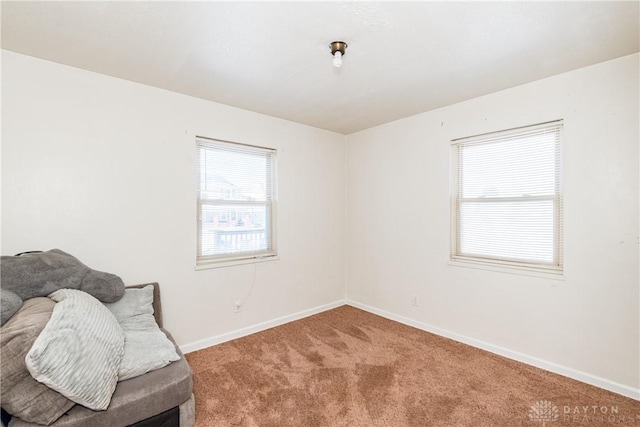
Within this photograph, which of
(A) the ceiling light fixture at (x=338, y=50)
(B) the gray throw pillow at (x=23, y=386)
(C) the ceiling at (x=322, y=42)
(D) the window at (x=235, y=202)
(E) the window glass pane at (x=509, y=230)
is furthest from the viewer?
(D) the window at (x=235, y=202)

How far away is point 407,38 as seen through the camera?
1986 millimetres

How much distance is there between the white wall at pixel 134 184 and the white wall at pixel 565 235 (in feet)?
3.81

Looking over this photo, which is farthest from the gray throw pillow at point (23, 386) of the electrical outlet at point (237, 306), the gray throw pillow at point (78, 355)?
the electrical outlet at point (237, 306)

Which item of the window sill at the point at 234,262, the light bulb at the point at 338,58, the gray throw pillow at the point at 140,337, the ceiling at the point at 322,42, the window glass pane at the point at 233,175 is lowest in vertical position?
the gray throw pillow at the point at 140,337

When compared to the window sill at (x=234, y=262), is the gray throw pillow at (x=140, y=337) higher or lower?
lower

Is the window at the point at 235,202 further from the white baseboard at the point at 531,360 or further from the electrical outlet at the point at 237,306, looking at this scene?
the white baseboard at the point at 531,360

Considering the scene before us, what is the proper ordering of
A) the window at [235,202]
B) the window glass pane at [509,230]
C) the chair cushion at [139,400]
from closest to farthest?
the chair cushion at [139,400], the window glass pane at [509,230], the window at [235,202]

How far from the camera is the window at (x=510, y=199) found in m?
2.63

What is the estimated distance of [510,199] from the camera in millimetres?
2857

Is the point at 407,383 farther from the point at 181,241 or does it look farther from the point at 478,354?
the point at 181,241

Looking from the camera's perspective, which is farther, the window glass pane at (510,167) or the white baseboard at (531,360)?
the window glass pane at (510,167)

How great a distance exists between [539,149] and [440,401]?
2.17 meters

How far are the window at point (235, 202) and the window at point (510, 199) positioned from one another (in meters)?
2.01

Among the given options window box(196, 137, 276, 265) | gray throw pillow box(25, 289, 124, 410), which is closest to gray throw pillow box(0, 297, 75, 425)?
gray throw pillow box(25, 289, 124, 410)
